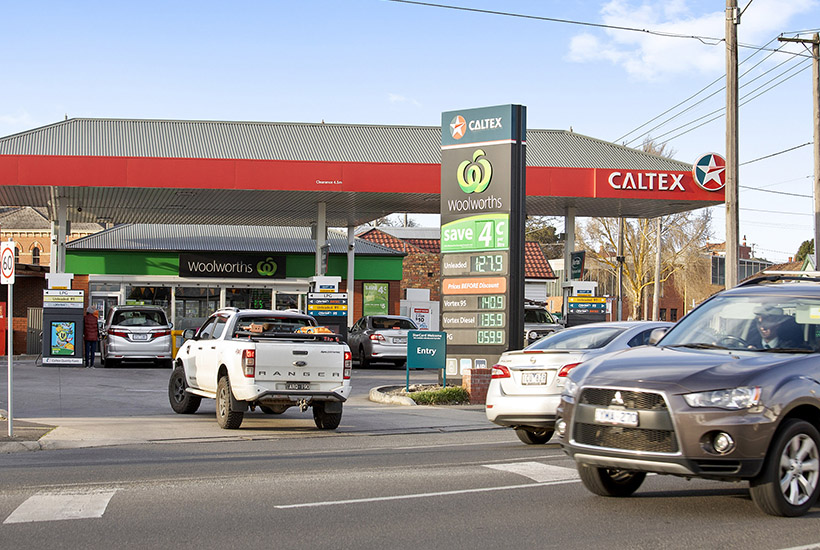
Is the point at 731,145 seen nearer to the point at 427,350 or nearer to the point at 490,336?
the point at 490,336

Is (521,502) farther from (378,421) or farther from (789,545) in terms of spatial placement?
(378,421)

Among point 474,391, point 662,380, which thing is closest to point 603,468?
point 662,380

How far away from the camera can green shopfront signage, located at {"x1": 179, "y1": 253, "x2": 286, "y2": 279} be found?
123ft

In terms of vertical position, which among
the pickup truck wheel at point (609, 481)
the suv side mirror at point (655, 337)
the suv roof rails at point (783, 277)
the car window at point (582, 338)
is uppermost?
the suv roof rails at point (783, 277)

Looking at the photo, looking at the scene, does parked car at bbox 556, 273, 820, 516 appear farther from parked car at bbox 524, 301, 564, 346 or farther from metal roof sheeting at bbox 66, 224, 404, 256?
metal roof sheeting at bbox 66, 224, 404, 256

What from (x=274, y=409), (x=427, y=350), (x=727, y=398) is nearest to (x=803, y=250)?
(x=427, y=350)

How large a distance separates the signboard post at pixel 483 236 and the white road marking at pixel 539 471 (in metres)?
8.59

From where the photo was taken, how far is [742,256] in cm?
8731

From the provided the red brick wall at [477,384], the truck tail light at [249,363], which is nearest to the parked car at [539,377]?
the truck tail light at [249,363]

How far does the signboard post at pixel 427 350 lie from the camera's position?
19156 millimetres

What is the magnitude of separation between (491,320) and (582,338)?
6678mm

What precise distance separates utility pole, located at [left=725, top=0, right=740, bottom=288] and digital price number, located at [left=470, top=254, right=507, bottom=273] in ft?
17.3

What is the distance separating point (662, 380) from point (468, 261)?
1268 cm

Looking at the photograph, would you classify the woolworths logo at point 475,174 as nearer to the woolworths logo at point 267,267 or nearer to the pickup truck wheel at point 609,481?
the pickup truck wheel at point 609,481
